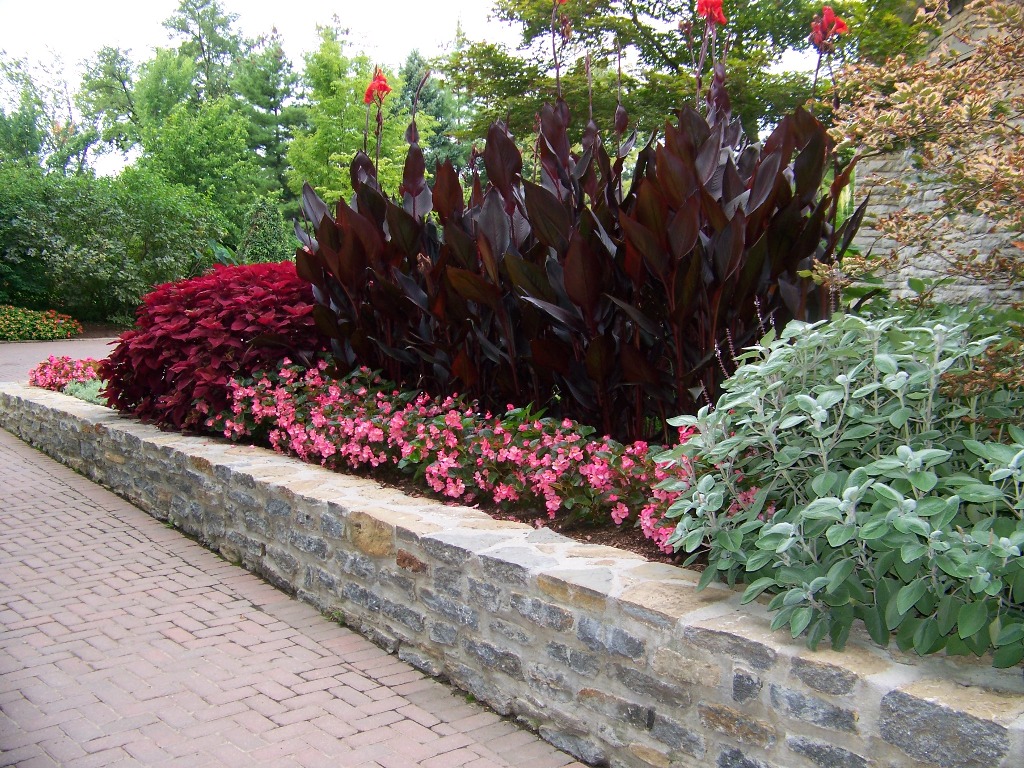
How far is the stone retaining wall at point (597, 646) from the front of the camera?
195 cm

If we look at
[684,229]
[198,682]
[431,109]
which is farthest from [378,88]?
[431,109]

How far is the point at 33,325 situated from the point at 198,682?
16.7m

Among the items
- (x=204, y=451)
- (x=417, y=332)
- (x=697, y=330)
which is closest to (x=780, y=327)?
(x=697, y=330)

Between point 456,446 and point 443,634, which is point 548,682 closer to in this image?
point 443,634

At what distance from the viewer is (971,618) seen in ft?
6.39

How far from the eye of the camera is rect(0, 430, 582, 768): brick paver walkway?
2762 millimetres

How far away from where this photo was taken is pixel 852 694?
2.00 m

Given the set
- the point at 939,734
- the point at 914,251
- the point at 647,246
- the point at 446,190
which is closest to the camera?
the point at 939,734

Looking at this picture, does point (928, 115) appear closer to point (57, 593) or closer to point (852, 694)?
point (852, 694)

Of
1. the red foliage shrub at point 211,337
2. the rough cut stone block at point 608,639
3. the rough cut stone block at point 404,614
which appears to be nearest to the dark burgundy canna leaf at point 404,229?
the red foliage shrub at point 211,337

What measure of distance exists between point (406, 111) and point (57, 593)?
27351 mm

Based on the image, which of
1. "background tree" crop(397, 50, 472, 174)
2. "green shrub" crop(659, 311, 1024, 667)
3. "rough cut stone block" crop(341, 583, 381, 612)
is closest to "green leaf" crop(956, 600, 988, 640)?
"green shrub" crop(659, 311, 1024, 667)

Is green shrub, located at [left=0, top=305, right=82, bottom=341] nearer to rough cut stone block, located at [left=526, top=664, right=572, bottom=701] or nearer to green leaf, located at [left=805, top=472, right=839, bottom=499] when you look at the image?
rough cut stone block, located at [left=526, top=664, right=572, bottom=701]

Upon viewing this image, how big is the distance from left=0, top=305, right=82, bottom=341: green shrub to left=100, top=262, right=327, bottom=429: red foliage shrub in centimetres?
1279
